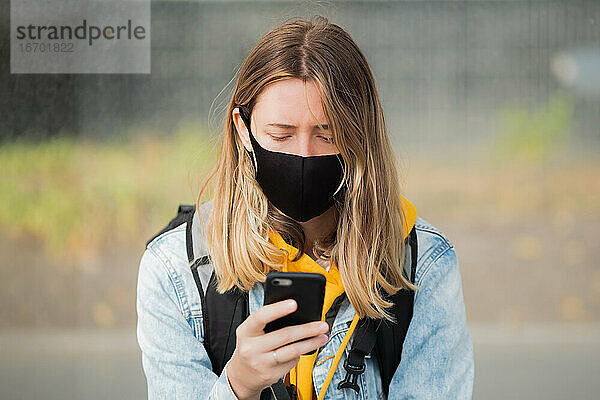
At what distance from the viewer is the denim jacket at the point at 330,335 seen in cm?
171

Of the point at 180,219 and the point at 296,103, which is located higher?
the point at 296,103

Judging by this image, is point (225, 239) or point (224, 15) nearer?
point (225, 239)

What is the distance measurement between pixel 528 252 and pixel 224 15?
197cm

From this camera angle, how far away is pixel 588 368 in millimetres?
4066

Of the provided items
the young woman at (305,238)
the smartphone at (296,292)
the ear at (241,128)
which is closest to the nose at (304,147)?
the young woman at (305,238)

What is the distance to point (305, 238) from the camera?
6.15ft

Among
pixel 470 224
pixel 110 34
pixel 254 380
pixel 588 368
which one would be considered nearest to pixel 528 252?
pixel 470 224

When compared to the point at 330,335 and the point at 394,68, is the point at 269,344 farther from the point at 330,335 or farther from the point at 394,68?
the point at 394,68

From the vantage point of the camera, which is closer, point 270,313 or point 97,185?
point 270,313

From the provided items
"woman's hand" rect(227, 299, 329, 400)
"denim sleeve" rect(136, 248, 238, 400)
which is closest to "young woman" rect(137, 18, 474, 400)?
"denim sleeve" rect(136, 248, 238, 400)

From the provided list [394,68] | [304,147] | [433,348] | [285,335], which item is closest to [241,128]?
[304,147]

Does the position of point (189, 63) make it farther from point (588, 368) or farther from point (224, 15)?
point (588, 368)

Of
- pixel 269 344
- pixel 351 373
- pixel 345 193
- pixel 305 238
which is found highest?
pixel 345 193

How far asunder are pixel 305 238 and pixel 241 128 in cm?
31
